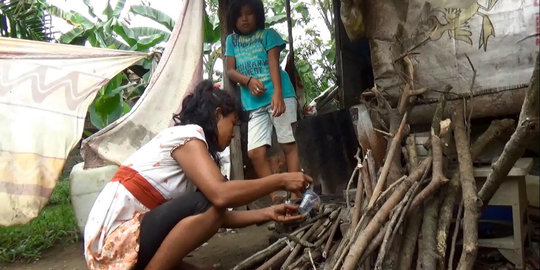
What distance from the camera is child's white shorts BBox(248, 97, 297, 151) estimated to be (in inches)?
133

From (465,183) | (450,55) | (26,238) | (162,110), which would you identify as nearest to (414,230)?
(465,183)

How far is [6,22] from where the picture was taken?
4.70 meters

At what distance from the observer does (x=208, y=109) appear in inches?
89.4

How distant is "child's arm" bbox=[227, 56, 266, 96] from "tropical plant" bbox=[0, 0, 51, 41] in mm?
2215

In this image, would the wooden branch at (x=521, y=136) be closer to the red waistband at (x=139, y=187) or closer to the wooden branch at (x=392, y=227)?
the wooden branch at (x=392, y=227)

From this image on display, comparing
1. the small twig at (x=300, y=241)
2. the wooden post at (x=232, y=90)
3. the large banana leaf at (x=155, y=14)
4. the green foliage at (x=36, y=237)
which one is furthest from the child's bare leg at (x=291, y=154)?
the large banana leaf at (x=155, y=14)

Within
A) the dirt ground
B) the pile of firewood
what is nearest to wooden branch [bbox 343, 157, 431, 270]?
the pile of firewood

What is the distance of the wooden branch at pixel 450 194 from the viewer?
69.3 inches

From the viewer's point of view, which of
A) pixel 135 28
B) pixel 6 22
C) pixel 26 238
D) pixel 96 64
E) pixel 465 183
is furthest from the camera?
pixel 135 28

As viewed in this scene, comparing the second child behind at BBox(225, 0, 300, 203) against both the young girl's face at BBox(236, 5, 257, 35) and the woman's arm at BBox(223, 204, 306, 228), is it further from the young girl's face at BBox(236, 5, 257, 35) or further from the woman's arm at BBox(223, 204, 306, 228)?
the woman's arm at BBox(223, 204, 306, 228)

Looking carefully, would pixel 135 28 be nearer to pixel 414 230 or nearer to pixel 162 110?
pixel 162 110

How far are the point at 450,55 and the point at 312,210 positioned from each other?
1133 millimetres

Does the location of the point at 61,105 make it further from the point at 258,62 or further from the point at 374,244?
the point at 374,244

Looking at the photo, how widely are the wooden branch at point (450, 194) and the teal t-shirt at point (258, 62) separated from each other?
1597mm
